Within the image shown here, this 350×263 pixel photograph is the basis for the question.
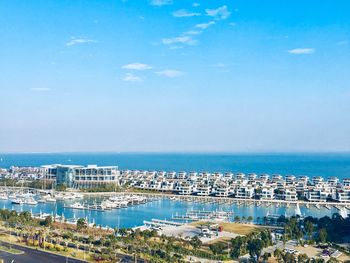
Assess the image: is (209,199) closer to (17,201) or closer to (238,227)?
(238,227)

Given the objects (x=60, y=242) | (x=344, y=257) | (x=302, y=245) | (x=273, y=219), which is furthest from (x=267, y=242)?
(x=60, y=242)

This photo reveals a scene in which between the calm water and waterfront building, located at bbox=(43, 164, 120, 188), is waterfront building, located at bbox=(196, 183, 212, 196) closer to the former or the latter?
the calm water

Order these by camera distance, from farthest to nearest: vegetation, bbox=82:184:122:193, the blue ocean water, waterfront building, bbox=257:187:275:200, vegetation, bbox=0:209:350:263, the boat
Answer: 1. the blue ocean water
2. vegetation, bbox=82:184:122:193
3. waterfront building, bbox=257:187:275:200
4. the boat
5. vegetation, bbox=0:209:350:263

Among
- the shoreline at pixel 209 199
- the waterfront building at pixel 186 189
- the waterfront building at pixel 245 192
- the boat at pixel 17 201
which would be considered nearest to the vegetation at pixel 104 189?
the shoreline at pixel 209 199

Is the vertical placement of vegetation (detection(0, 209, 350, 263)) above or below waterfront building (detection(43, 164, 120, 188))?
below

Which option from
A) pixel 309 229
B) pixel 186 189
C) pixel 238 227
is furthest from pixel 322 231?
pixel 186 189

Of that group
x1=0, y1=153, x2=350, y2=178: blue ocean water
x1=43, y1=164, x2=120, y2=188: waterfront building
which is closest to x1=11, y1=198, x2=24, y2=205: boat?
x1=43, y1=164, x2=120, y2=188: waterfront building

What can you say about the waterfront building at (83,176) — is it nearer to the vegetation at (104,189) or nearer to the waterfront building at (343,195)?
the vegetation at (104,189)

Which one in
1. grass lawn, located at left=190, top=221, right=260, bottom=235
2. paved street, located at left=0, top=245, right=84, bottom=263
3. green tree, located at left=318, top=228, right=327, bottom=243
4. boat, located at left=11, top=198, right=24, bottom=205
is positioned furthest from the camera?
boat, located at left=11, top=198, right=24, bottom=205
